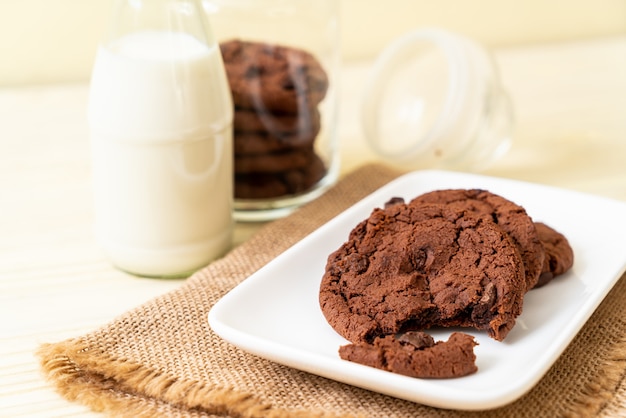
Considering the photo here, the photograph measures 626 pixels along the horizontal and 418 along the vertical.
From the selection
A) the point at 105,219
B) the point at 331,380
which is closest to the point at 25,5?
the point at 105,219

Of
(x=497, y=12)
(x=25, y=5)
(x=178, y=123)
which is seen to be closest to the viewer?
(x=178, y=123)

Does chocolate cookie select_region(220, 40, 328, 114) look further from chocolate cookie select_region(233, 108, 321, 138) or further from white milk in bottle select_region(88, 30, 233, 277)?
white milk in bottle select_region(88, 30, 233, 277)

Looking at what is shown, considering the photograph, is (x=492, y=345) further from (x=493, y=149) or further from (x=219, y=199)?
(x=493, y=149)

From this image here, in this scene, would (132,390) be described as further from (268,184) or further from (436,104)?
(436,104)

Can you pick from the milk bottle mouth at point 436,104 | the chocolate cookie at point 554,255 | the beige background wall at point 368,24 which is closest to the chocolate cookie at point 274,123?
the milk bottle mouth at point 436,104

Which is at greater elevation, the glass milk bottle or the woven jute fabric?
the glass milk bottle

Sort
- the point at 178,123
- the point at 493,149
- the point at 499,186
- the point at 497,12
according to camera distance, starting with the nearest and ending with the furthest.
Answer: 1. the point at 178,123
2. the point at 499,186
3. the point at 493,149
4. the point at 497,12

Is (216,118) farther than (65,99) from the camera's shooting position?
No

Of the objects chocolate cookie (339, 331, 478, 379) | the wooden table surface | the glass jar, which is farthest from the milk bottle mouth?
chocolate cookie (339, 331, 478, 379)
